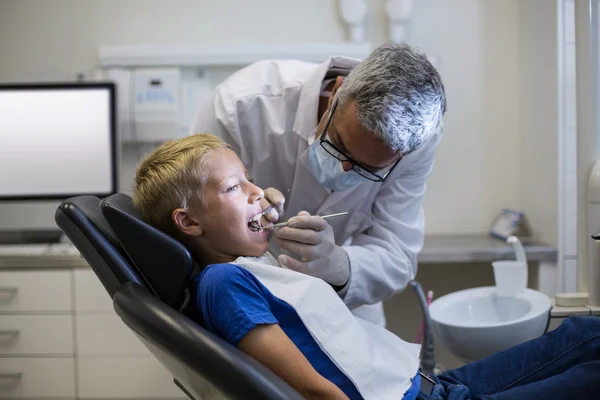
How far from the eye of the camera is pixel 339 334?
4.06 ft

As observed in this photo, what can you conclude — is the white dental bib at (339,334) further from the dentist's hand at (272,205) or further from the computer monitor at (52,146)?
the computer monitor at (52,146)

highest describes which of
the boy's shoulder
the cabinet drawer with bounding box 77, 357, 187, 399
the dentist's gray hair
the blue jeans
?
the dentist's gray hair

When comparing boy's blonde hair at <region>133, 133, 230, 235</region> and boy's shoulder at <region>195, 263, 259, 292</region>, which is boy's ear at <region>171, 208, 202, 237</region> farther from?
boy's shoulder at <region>195, 263, 259, 292</region>

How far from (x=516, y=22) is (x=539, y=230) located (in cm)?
98

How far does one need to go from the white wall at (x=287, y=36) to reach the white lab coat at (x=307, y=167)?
54.0 inches

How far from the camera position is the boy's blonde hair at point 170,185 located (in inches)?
52.2

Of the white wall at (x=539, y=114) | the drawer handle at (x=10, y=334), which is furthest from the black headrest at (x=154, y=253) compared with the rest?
the white wall at (x=539, y=114)

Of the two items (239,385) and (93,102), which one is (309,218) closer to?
(239,385)

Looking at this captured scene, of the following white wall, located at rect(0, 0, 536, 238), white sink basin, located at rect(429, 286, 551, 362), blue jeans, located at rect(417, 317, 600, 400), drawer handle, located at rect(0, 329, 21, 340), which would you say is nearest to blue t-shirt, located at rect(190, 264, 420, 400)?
blue jeans, located at rect(417, 317, 600, 400)

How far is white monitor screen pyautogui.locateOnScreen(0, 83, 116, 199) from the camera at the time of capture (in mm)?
2904

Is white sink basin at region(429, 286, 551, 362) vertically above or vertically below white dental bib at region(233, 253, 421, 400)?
below

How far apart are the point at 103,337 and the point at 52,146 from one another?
0.93m

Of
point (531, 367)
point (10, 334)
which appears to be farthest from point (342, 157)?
point (10, 334)

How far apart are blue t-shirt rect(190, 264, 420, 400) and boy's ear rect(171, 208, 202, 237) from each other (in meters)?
0.15
